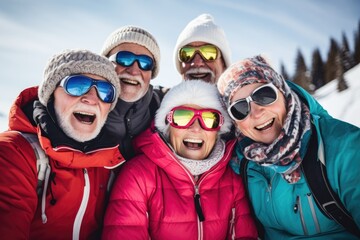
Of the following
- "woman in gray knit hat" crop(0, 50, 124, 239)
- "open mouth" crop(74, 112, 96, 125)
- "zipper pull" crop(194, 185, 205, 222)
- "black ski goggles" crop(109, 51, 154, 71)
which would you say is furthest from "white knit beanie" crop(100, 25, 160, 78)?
"zipper pull" crop(194, 185, 205, 222)

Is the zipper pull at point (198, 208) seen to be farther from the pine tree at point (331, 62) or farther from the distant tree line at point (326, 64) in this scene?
the pine tree at point (331, 62)

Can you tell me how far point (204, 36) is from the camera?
5.02m

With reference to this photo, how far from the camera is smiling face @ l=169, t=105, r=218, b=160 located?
3309 mm

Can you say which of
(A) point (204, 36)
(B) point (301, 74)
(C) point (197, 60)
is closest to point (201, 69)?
(C) point (197, 60)

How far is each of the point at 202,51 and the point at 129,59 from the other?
1857 millimetres

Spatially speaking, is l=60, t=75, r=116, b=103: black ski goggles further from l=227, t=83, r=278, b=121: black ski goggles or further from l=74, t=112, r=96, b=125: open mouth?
l=227, t=83, r=278, b=121: black ski goggles

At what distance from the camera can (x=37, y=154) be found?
2346mm

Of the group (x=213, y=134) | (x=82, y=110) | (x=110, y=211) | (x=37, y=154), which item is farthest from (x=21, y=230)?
(x=213, y=134)

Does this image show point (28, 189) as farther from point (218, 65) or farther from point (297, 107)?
point (218, 65)

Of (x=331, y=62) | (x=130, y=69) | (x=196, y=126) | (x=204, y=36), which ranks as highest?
(x=331, y=62)

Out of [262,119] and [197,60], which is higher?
[197,60]

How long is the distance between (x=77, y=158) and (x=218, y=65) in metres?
3.64

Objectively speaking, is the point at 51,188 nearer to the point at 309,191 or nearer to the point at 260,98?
the point at 260,98

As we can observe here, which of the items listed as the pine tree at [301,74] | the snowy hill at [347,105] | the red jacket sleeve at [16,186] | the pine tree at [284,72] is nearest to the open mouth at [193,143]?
the red jacket sleeve at [16,186]
